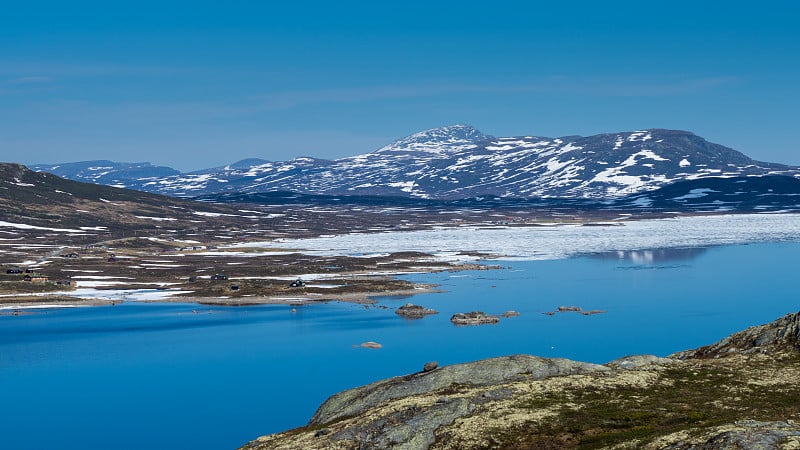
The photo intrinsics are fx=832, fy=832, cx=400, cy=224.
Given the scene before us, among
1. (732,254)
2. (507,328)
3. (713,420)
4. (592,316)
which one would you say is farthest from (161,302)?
(732,254)

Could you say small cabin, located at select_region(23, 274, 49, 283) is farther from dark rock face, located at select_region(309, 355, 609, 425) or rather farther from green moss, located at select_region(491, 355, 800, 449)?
green moss, located at select_region(491, 355, 800, 449)

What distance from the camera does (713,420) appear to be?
31.4m

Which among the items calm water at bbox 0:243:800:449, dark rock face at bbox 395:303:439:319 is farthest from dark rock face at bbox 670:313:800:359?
dark rock face at bbox 395:303:439:319

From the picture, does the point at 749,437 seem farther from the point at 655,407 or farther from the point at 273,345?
the point at 273,345

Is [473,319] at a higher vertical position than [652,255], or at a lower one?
lower

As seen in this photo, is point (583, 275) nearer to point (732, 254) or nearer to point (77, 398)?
point (732, 254)

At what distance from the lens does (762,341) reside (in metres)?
43.8

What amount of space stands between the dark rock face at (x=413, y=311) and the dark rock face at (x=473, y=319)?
5.57 m

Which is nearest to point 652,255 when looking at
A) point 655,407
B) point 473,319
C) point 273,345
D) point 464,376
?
point 473,319

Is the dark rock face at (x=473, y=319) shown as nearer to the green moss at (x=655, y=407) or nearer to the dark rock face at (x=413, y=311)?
the dark rock face at (x=413, y=311)

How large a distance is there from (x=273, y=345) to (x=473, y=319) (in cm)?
2558

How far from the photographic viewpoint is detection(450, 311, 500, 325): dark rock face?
342ft

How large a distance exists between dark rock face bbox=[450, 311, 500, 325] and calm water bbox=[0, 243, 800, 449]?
6.65 feet

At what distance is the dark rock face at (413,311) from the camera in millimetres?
111062
